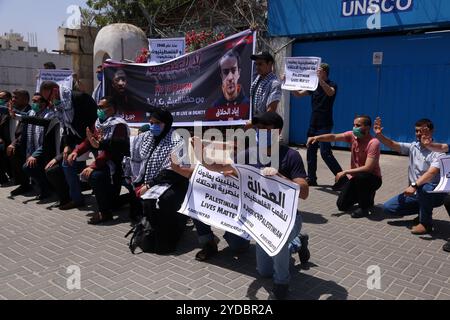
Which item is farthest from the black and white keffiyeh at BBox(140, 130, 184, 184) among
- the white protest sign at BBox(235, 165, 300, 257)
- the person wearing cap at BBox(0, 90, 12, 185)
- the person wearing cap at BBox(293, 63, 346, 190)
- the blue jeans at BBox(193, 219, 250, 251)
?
the person wearing cap at BBox(0, 90, 12, 185)

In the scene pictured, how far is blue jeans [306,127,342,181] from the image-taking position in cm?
684

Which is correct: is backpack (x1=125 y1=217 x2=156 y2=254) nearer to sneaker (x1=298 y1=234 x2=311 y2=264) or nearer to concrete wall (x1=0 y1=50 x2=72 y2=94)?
sneaker (x1=298 y1=234 x2=311 y2=264)

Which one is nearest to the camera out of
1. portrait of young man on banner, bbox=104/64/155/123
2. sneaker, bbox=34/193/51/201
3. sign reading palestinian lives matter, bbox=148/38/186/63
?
sneaker, bbox=34/193/51/201

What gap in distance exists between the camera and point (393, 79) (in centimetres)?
952

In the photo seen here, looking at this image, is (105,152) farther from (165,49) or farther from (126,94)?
(165,49)

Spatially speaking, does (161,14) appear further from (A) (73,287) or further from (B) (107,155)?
(A) (73,287)

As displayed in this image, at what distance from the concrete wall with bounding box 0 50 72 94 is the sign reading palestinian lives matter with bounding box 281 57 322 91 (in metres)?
10.7

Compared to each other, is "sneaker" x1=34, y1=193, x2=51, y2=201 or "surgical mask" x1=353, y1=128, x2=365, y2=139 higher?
"surgical mask" x1=353, y1=128, x2=365, y2=139

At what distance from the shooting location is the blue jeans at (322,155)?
22.5 ft

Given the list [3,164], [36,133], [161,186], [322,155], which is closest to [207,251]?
[161,186]

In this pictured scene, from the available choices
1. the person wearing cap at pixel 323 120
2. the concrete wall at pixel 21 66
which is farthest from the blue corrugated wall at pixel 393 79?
the concrete wall at pixel 21 66

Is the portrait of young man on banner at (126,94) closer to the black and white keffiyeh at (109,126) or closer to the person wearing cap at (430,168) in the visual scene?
the black and white keffiyeh at (109,126)

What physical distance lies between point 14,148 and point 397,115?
26.1 feet

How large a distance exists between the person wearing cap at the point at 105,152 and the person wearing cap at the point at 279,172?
205 cm
